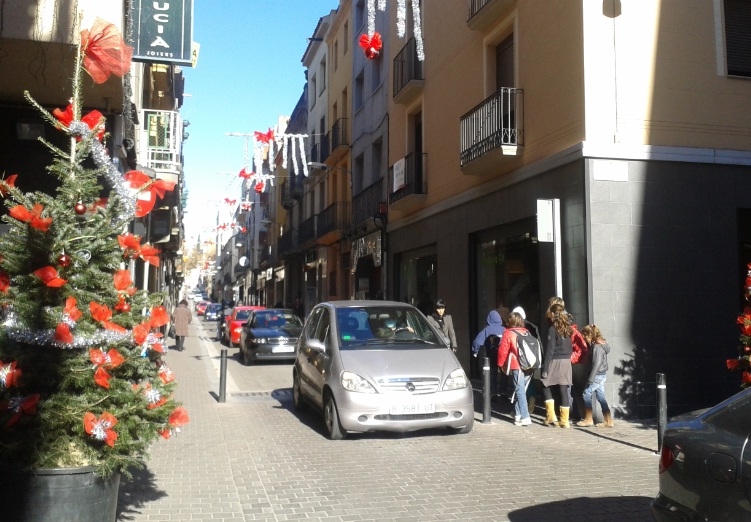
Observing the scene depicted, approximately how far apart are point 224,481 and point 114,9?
5.78 metres

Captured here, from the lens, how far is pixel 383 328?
9992 millimetres

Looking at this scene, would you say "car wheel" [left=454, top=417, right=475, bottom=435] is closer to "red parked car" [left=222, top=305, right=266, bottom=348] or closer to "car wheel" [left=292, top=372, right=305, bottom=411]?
"car wheel" [left=292, top=372, right=305, bottom=411]

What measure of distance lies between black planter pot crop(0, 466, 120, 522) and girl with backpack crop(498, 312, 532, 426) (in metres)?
6.69

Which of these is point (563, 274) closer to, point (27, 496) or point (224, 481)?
point (224, 481)

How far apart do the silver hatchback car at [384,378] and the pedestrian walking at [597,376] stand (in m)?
1.80

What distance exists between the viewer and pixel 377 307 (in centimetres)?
1039

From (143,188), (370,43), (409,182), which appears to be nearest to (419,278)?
(409,182)

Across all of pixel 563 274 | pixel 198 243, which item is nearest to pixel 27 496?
pixel 563 274

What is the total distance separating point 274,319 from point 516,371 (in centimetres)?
1154

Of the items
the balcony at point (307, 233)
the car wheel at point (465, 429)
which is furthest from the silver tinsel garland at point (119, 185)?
the balcony at point (307, 233)

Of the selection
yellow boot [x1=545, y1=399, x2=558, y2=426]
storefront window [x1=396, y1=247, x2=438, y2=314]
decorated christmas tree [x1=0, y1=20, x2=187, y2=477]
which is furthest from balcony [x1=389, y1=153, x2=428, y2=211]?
decorated christmas tree [x1=0, y1=20, x2=187, y2=477]

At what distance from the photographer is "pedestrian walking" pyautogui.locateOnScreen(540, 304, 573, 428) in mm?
9789

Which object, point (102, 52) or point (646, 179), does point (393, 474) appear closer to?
point (102, 52)

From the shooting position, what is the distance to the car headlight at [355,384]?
8617mm
